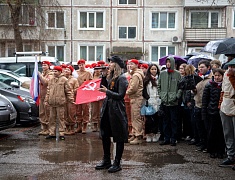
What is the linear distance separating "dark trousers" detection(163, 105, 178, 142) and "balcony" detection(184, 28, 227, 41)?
22.6 m

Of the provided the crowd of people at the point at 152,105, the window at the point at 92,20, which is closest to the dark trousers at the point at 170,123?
the crowd of people at the point at 152,105

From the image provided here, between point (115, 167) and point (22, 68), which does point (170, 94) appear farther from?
point (22, 68)

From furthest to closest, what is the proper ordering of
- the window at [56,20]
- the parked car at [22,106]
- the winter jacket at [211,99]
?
1. the window at [56,20]
2. the parked car at [22,106]
3. the winter jacket at [211,99]

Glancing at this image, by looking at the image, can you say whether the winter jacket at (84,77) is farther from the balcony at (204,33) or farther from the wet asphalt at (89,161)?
the balcony at (204,33)

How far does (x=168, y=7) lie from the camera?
31078 mm

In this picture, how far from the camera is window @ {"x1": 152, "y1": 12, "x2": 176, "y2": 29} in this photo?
103ft

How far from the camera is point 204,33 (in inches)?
1201

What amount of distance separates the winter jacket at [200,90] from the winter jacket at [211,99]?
66 centimetres

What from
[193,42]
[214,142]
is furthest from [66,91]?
[193,42]

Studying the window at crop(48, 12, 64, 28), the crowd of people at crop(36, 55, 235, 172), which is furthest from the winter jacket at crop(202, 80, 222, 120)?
the window at crop(48, 12, 64, 28)

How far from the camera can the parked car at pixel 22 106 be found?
11.1 m

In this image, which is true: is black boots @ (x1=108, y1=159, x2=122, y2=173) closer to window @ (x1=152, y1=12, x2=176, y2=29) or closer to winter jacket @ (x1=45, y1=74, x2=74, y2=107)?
winter jacket @ (x1=45, y1=74, x2=74, y2=107)

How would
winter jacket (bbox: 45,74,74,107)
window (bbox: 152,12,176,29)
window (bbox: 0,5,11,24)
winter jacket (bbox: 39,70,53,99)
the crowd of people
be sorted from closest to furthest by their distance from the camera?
the crowd of people < winter jacket (bbox: 45,74,74,107) < winter jacket (bbox: 39,70,53,99) < window (bbox: 0,5,11,24) < window (bbox: 152,12,176,29)

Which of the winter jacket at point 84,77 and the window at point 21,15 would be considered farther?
the window at point 21,15
